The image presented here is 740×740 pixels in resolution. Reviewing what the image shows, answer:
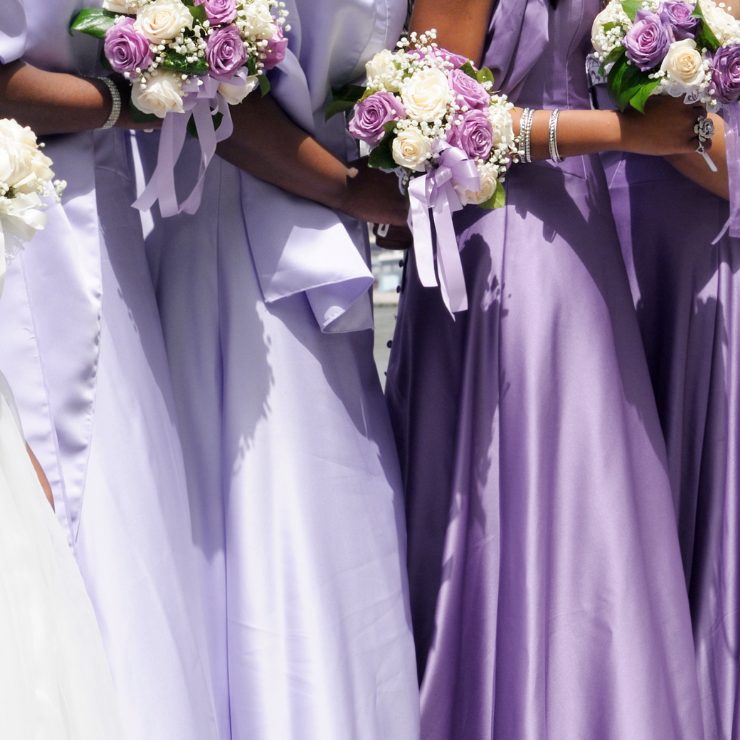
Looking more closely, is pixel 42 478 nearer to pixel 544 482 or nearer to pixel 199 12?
pixel 199 12

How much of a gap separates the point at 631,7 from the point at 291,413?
88 cm

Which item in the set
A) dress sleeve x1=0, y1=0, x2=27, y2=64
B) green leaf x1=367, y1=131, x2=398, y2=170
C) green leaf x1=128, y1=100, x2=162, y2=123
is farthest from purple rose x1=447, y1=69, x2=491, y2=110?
dress sleeve x1=0, y1=0, x2=27, y2=64

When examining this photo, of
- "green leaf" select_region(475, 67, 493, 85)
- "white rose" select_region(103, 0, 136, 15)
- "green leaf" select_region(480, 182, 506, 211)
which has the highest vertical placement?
"white rose" select_region(103, 0, 136, 15)

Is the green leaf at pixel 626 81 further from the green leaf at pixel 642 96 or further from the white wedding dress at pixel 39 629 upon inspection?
the white wedding dress at pixel 39 629

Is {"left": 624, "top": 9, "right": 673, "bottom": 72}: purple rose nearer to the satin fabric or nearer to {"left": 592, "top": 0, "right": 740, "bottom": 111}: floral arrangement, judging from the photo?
{"left": 592, "top": 0, "right": 740, "bottom": 111}: floral arrangement

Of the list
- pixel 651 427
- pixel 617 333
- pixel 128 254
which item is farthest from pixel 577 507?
pixel 128 254

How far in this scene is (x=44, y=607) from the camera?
1061 mm

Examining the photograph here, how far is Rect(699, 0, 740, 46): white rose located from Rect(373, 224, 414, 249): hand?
64cm

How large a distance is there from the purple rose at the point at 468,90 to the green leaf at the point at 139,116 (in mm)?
471

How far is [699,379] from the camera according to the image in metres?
1.90

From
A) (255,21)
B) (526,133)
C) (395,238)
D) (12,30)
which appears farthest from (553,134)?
(12,30)

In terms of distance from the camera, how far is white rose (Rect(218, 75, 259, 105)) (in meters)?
1.47

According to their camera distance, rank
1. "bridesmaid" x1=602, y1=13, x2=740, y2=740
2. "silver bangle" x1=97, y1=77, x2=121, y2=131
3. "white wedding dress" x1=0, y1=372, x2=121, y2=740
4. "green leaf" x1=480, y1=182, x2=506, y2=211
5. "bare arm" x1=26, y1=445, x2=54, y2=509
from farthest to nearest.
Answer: "bridesmaid" x1=602, y1=13, x2=740, y2=740
"green leaf" x1=480, y1=182, x2=506, y2=211
"silver bangle" x1=97, y1=77, x2=121, y2=131
"bare arm" x1=26, y1=445, x2=54, y2=509
"white wedding dress" x1=0, y1=372, x2=121, y2=740

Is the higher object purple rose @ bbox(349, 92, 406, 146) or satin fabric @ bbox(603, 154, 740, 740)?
purple rose @ bbox(349, 92, 406, 146)
